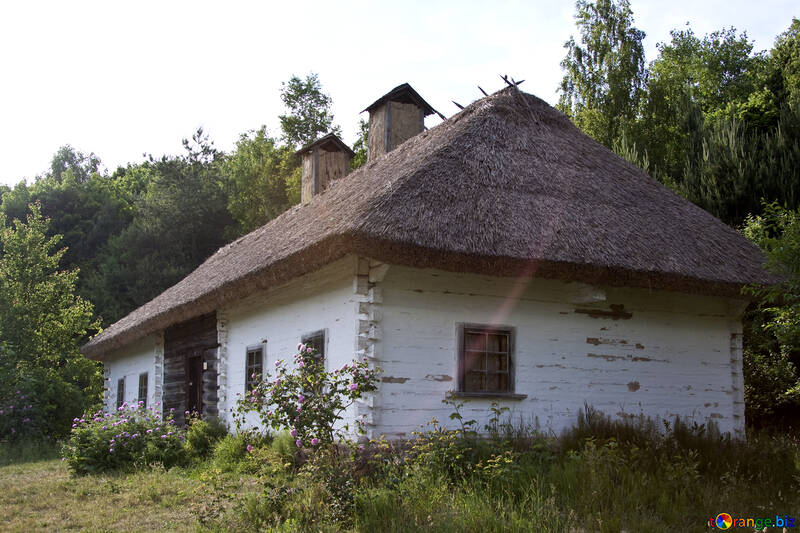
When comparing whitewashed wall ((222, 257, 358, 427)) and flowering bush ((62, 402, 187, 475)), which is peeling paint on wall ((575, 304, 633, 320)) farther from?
flowering bush ((62, 402, 187, 475))

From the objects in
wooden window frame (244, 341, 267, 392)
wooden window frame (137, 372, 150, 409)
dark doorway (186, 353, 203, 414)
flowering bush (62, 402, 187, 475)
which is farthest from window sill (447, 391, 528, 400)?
wooden window frame (137, 372, 150, 409)

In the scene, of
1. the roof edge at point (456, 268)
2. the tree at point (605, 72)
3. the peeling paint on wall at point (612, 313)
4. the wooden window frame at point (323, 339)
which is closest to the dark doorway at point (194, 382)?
the roof edge at point (456, 268)

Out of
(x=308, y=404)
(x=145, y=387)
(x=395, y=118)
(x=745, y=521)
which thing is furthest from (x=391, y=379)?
(x=145, y=387)

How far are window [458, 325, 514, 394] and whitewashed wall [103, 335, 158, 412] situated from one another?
28.3 feet

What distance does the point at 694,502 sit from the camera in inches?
267

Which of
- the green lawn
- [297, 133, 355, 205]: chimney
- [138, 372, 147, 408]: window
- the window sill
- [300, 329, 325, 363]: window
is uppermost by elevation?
[297, 133, 355, 205]: chimney

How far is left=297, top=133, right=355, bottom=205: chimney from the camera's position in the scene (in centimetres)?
1697

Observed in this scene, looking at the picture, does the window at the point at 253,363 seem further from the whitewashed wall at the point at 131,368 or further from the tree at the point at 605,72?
the tree at the point at 605,72

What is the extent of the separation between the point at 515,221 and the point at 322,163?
898cm

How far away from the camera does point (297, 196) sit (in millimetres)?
32188

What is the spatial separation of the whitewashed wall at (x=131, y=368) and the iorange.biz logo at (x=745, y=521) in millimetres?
11798

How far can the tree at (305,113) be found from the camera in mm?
36656

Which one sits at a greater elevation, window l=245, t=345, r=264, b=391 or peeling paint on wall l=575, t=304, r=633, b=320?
peeling paint on wall l=575, t=304, r=633, b=320

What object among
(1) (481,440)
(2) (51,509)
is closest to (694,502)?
(1) (481,440)
